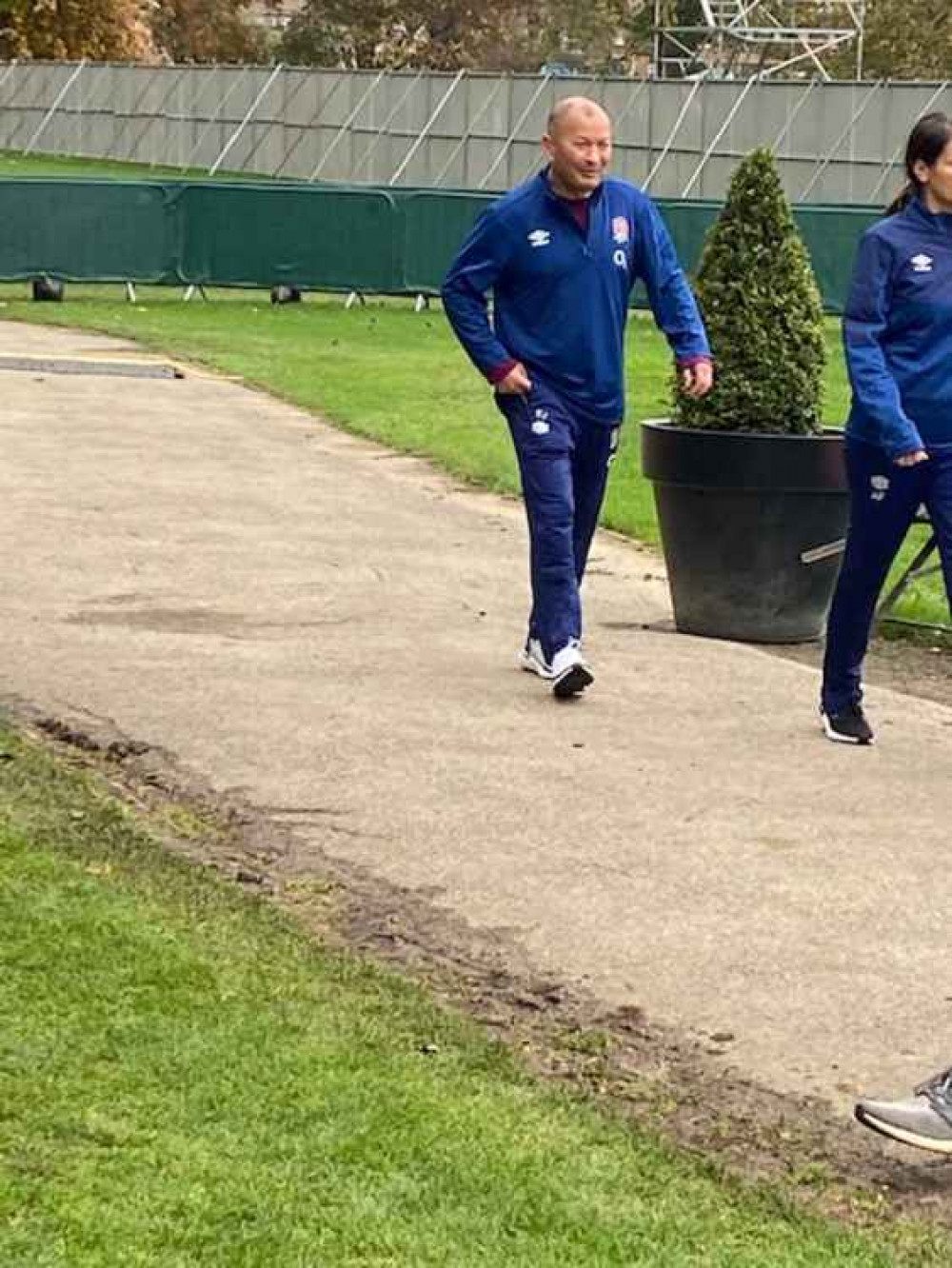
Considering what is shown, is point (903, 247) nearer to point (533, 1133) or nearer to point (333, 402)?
point (533, 1133)

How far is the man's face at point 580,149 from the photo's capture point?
7.97 m

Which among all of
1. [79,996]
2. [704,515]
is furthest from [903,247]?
[79,996]

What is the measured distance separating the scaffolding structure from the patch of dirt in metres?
36.6

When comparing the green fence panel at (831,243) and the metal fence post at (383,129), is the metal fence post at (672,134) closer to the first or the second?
the metal fence post at (383,129)

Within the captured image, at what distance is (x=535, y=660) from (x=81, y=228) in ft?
66.6

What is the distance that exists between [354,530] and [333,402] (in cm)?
622

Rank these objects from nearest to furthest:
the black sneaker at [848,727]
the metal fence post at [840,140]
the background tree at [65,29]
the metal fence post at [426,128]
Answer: the black sneaker at [848,727] < the metal fence post at [840,140] < the metal fence post at [426,128] < the background tree at [65,29]

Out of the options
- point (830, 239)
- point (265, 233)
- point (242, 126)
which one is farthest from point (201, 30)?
point (830, 239)

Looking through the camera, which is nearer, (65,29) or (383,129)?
(383,129)

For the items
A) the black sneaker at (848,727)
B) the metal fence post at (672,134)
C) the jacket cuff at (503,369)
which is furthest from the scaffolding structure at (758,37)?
the black sneaker at (848,727)

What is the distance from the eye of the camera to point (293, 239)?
28547 mm

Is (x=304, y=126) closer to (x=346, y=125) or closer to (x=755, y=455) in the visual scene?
(x=346, y=125)

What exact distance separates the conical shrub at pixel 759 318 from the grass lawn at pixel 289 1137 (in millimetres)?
4282

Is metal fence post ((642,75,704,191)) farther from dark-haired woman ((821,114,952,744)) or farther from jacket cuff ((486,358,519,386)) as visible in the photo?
dark-haired woman ((821,114,952,744))
